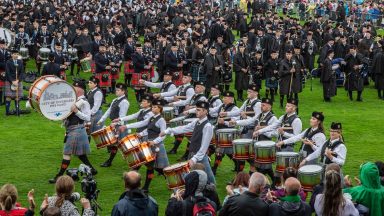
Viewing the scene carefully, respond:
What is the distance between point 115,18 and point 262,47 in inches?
367

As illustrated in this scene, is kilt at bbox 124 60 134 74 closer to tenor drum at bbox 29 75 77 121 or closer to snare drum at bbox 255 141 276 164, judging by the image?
tenor drum at bbox 29 75 77 121

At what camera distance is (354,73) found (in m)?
23.4

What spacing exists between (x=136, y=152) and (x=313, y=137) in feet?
10.1

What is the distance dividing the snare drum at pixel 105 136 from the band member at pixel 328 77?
10.2 m

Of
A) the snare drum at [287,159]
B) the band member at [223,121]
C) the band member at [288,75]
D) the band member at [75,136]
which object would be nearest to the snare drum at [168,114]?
the band member at [223,121]

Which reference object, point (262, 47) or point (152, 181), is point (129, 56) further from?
point (152, 181)

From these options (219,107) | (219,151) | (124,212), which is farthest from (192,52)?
(124,212)

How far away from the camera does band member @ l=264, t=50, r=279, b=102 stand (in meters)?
22.1

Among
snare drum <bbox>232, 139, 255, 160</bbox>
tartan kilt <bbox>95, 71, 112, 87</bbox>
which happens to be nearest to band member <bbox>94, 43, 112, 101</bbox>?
tartan kilt <bbox>95, 71, 112, 87</bbox>

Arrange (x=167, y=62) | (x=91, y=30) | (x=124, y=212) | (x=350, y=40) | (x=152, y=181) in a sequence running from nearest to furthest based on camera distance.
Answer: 1. (x=124, y=212)
2. (x=152, y=181)
3. (x=167, y=62)
4. (x=350, y=40)
5. (x=91, y=30)

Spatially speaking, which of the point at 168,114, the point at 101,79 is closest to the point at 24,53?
the point at 101,79

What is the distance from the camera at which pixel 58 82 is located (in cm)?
1359

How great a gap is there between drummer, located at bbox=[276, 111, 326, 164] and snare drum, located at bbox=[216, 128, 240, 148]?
63.7 inches

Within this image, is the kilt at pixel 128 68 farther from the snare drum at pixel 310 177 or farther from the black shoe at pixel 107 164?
the snare drum at pixel 310 177
